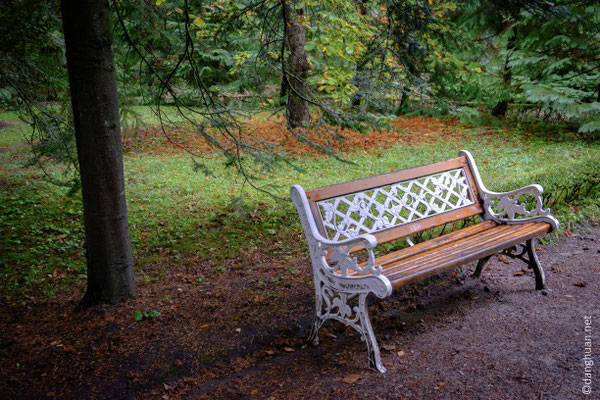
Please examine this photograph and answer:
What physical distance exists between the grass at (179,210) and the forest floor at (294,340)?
0.48 metres

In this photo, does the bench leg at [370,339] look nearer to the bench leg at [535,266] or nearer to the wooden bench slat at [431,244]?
the wooden bench slat at [431,244]

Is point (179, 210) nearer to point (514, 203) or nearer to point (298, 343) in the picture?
point (298, 343)

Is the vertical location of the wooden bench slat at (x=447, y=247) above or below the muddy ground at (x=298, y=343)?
above

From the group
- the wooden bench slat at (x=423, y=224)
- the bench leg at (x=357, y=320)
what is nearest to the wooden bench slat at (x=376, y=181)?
the wooden bench slat at (x=423, y=224)

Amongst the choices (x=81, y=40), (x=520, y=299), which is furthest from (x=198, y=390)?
(x=520, y=299)

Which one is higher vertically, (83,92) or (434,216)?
(83,92)

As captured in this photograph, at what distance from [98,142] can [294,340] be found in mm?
2293

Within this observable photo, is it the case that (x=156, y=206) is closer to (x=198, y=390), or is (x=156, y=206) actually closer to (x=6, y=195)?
(x=6, y=195)

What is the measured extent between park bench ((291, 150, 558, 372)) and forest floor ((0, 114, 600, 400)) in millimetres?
263

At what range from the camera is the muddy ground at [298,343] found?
8.99ft

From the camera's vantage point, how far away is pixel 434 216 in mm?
4039

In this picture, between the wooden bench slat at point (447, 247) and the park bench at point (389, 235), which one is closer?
the park bench at point (389, 235)

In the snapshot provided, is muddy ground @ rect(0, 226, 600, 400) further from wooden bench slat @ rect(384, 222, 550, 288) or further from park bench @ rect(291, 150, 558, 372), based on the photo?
wooden bench slat @ rect(384, 222, 550, 288)

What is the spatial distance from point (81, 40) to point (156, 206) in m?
4.15
